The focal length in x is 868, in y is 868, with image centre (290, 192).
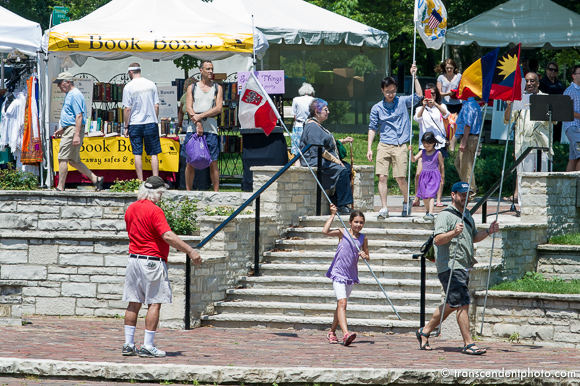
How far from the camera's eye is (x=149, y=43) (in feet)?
48.5

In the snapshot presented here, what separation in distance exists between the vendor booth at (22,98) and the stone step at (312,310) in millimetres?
5935

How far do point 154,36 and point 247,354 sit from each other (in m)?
7.75

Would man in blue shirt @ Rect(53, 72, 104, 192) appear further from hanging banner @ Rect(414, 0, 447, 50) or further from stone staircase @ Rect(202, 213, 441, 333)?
hanging banner @ Rect(414, 0, 447, 50)

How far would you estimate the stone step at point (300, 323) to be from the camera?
10414 millimetres

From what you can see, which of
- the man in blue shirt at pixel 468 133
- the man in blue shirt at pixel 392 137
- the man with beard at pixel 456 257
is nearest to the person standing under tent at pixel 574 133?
the man in blue shirt at pixel 468 133

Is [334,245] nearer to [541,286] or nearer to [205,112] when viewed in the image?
[541,286]

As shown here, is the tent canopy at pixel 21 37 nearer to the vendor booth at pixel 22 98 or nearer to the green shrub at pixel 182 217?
the vendor booth at pixel 22 98

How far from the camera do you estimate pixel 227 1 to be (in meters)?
20.2

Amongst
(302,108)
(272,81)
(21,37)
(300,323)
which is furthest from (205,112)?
(300,323)

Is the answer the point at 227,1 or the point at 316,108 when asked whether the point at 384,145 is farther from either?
the point at 227,1

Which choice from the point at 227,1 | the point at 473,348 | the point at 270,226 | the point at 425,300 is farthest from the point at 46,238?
the point at 227,1

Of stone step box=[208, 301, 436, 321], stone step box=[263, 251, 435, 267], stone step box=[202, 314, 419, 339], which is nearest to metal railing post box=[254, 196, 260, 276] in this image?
stone step box=[263, 251, 435, 267]

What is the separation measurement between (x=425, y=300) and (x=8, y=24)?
8.88 m

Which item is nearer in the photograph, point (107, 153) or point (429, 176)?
point (429, 176)
